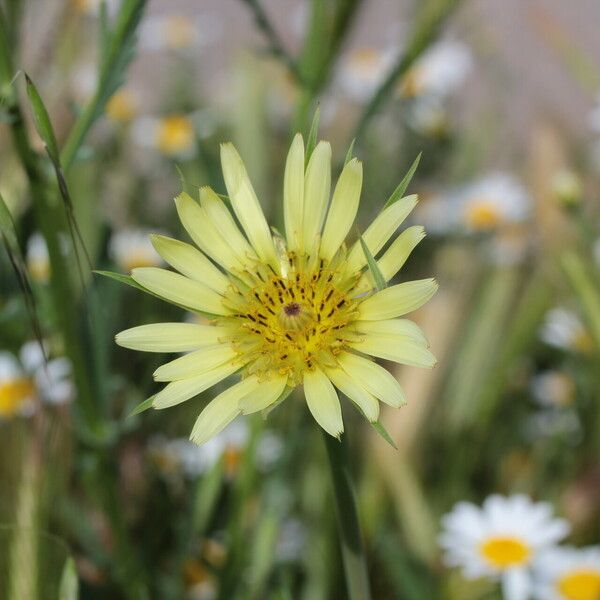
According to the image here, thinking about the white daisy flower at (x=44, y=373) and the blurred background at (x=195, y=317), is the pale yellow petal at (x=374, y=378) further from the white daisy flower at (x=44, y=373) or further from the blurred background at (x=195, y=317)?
the white daisy flower at (x=44, y=373)

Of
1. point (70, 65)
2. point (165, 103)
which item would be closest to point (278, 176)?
point (165, 103)

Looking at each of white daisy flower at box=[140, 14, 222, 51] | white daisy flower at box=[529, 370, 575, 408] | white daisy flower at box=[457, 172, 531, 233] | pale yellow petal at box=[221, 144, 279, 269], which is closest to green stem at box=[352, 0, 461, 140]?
pale yellow petal at box=[221, 144, 279, 269]

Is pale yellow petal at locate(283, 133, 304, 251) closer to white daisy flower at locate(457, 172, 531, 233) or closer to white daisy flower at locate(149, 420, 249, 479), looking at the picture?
white daisy flower at locate(149, 420, 249, 479)

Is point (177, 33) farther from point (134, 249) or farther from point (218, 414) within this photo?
point (218, 414)

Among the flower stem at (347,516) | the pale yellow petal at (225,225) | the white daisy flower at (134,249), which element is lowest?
the flower stem at (347,516)

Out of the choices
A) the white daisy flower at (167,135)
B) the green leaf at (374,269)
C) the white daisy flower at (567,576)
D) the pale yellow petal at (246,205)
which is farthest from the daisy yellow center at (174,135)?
the green leaf at (374,269)

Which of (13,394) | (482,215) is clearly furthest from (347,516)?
(482,215)
